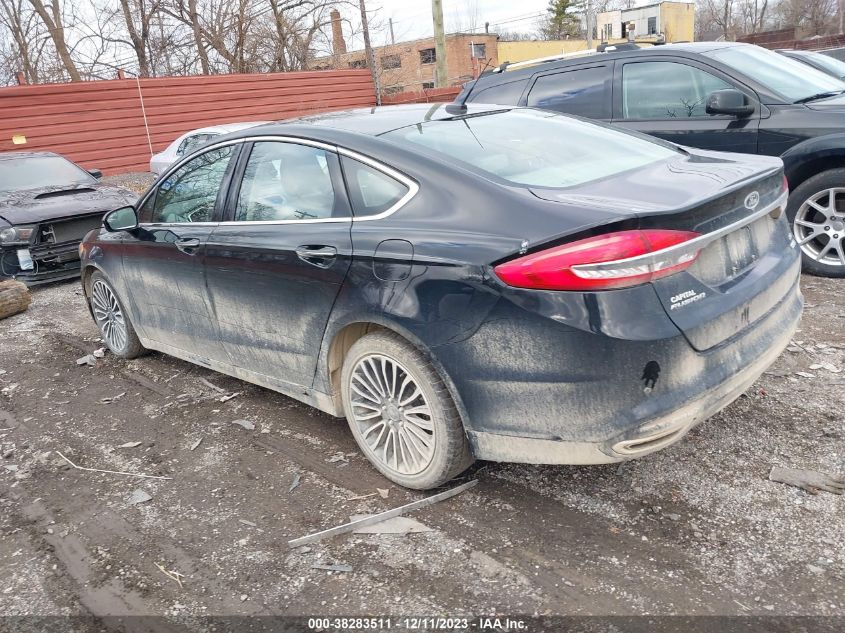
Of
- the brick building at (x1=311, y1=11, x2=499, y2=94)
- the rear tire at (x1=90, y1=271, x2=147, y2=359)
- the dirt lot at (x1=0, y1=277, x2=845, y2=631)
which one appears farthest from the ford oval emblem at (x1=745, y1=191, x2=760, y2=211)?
the brick building at (x1=311, y1=11, x2=499, y2=94)

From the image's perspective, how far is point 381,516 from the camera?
3.08 metres

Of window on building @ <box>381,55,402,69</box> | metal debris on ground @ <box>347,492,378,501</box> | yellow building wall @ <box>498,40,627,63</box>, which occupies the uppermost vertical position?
window on building @ <box>381,55,402,69</box>

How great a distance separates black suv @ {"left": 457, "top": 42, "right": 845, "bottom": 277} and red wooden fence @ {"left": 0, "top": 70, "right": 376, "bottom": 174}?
14.2 metres

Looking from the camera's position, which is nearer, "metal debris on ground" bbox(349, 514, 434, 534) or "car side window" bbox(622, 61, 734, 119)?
"metal debris on ground" bbox(349, 514, 434, 534)

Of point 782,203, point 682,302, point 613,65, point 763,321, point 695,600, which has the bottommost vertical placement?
point 695,600

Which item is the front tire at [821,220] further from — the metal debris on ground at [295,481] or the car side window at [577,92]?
the metal debris on ground at [295,481]

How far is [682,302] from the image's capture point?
2.54 meters

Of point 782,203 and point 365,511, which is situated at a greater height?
point 782,203

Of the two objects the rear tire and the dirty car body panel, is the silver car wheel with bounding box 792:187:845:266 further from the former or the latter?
the dirty car body panel

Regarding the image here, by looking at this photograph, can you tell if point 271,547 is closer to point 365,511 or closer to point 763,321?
point 365,511

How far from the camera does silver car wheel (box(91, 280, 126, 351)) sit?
529cm

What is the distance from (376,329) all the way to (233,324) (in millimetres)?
1133

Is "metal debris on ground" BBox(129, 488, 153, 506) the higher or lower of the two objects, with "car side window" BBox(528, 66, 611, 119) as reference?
lower

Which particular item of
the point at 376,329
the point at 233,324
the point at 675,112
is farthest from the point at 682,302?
the point at 675,112
